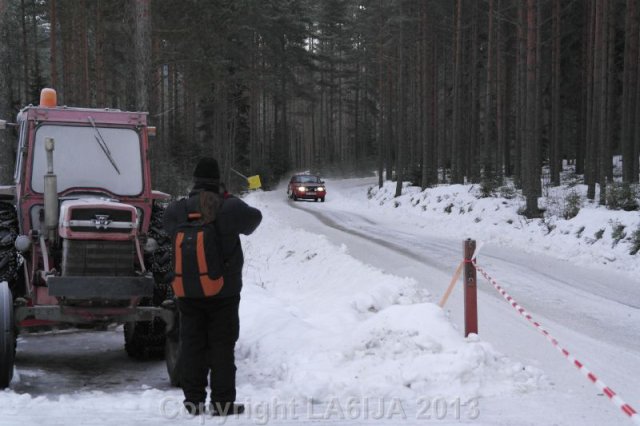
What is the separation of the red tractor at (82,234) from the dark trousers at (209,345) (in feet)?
2.88

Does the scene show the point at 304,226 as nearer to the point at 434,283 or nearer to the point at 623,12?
the point at 434,283

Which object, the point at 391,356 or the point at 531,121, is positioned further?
the point at 531,121

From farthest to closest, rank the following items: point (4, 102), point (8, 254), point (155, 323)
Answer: point (4, 102) → point (155, 323) → point (8, 254)

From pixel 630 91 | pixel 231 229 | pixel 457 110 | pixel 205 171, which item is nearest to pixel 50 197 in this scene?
pixel 205 171

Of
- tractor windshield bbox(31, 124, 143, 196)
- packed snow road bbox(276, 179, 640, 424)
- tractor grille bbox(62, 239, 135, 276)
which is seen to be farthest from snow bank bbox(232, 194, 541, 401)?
tractor windshield bbox(31, 124, 143, 196)

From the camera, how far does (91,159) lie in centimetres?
746

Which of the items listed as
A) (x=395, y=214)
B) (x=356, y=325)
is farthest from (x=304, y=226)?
(x=356, y=325)

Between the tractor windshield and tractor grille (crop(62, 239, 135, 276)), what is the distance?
4.13 ft

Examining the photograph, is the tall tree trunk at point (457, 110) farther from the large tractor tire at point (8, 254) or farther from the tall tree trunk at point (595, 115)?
the large tractor tire at point (8, 254)

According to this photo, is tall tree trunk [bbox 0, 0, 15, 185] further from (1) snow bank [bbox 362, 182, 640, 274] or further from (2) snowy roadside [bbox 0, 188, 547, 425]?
(1) snow bank [bbox 362, 182, 640, 274]

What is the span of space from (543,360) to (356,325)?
7.42ft

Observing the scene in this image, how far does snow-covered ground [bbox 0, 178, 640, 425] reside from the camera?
16.9 ft

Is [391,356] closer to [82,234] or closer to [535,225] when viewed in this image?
[82,234]

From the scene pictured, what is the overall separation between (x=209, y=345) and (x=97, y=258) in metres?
1.90
